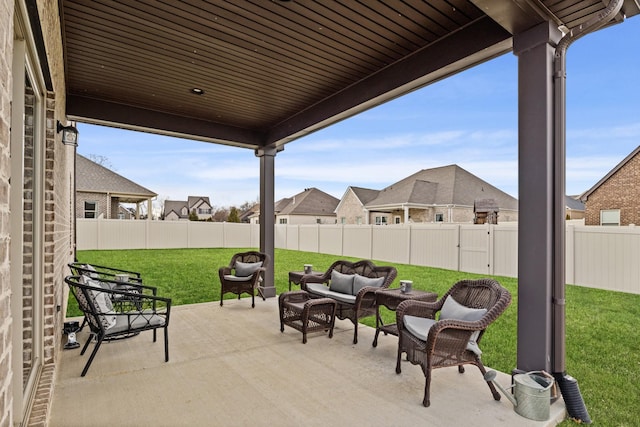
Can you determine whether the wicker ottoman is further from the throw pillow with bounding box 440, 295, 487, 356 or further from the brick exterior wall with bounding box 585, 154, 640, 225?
the brick exterior wall with bounding box 585, 154, 640, 225

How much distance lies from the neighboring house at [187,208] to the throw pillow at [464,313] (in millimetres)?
39415

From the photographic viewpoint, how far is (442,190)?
20.1m

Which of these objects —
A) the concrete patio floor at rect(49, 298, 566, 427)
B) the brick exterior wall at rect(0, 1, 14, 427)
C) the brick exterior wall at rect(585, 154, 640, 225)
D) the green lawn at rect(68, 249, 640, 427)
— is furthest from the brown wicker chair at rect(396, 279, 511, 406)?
the brick exterior wall at rect(585, 154, 640, 225)

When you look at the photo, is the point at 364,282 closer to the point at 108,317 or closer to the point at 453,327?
the point at 453,327

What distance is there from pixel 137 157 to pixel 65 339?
2677 centimetres

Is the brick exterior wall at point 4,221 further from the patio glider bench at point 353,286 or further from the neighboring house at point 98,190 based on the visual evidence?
the neighboring house at point 98,190

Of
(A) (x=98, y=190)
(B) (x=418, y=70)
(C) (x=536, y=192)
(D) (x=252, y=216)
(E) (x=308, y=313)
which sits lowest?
(E) (x=308, y=313)

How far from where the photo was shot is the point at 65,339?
4.29 m

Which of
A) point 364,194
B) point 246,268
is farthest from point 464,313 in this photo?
point 364,194

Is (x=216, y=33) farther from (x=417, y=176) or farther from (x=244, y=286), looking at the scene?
(x=417, y=176)

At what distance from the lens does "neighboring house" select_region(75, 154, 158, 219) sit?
1692 centimetres

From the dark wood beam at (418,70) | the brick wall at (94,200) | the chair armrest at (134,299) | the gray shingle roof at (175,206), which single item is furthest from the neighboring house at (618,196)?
the gray shingle roof at (175,206)

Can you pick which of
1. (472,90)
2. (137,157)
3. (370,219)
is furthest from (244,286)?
(137,157)

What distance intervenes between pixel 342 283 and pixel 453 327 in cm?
236
